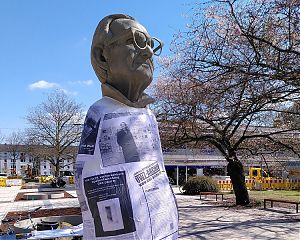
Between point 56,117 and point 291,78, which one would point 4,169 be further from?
point 291,78

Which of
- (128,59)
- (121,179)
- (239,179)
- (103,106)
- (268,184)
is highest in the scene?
(128,59)

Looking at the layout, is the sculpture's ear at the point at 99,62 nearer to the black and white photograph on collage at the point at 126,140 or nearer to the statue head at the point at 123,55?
the statue head at the point at 123,55

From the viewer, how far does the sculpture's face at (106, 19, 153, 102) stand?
2562 mm

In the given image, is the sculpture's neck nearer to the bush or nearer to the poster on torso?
the poster on torso

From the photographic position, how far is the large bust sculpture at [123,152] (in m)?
2.29

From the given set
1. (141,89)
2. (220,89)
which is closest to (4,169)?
(220,89)

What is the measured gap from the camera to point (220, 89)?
846 centimetres

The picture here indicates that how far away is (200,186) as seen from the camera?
21125 millimetres

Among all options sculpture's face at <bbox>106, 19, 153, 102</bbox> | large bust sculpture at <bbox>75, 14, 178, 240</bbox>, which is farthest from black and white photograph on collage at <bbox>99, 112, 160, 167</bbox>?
sculpture's face at <bbox>106, 19, 153, 102</bbox>

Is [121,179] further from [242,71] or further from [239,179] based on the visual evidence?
[239,179]

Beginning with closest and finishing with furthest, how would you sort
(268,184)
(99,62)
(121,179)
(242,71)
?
(121,179)
(99,62)
(242,71)
(268,184)

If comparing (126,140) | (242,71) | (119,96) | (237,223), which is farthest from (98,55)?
(237,223)

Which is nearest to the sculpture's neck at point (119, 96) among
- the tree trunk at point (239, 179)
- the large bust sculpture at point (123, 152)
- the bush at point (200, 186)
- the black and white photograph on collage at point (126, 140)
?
the large bust sculpture at point (123, 152)

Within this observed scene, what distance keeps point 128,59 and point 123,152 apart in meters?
0.65
